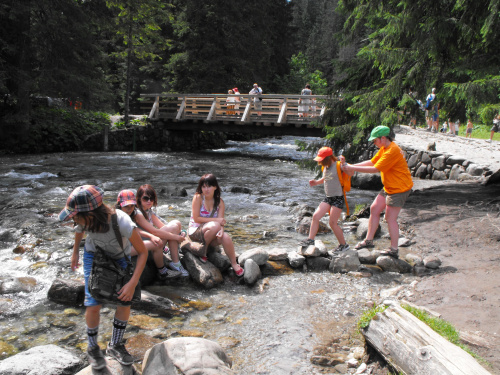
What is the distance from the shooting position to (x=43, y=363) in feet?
11.1

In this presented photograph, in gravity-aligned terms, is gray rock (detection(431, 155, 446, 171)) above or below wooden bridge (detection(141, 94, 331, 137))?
below

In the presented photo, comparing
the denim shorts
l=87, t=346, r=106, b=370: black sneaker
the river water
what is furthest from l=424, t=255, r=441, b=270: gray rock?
l=87, t=346, r=106, b=370: black sneaker

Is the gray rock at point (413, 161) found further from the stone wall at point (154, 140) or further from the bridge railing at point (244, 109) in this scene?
the stone wall at point (154, 140)

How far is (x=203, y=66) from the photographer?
3108 centimetres

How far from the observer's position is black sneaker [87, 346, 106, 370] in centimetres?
336

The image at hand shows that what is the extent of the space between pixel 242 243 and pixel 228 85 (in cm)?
2801

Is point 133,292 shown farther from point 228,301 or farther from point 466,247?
point 466,247

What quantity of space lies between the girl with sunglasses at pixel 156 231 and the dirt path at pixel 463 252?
2945mm

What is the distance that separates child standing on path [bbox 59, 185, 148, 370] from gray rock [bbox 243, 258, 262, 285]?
2124mm

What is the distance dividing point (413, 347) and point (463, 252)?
143 inches

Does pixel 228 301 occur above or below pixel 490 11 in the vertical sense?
below

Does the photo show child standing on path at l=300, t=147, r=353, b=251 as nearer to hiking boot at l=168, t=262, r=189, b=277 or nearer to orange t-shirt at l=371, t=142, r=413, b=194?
orange t-shirt at l=371, t=142, r=413, b=194

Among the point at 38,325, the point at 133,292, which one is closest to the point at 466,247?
the point at 133,292

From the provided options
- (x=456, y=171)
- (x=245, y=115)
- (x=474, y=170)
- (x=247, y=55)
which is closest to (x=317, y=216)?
(x=474, y=170)
